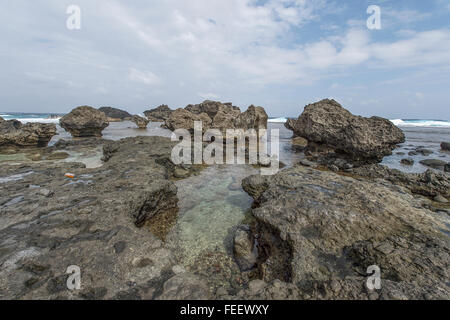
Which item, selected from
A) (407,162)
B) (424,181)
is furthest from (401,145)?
(424,181)

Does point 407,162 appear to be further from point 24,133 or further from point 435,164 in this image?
point 24,133

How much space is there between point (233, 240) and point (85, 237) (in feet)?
12.1

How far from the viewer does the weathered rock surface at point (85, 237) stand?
2.93 metres

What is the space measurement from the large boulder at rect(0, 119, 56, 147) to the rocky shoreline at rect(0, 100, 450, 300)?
38.0 ft

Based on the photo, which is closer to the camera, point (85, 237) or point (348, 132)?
point (85, 237)

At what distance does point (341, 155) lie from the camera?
15523 mm

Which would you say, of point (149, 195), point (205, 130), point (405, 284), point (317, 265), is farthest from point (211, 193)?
point (205, 130)

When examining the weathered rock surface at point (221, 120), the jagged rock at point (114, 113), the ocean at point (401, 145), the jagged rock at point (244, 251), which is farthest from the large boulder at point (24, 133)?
the jagged rock at point (114, 113)

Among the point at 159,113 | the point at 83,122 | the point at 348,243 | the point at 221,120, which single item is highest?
the point at 159,113

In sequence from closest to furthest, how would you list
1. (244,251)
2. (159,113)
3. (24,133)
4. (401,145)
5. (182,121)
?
(244,251) → (24,133) → (182,121) → (401,145) → (159,113)

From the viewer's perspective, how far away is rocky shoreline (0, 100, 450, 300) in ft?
9.36

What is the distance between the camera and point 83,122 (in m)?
25.1

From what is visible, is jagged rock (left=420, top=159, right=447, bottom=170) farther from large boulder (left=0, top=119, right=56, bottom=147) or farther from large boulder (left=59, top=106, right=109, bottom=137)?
large boulder (left=59, top=106, right=109, bottom=137)

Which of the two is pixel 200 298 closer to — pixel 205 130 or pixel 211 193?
pixel 211 193
